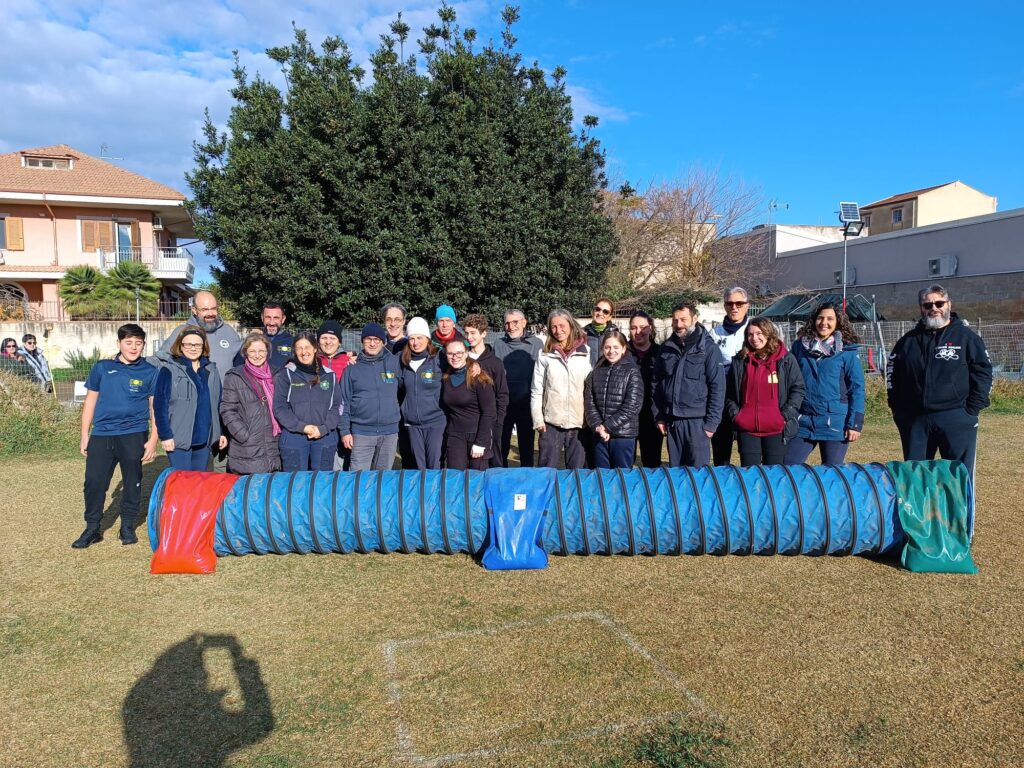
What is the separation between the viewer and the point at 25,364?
38.7ft

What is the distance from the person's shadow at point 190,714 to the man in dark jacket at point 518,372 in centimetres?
327

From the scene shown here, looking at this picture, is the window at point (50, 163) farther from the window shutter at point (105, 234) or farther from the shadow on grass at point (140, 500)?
the shadow on grass at point (140, 500)

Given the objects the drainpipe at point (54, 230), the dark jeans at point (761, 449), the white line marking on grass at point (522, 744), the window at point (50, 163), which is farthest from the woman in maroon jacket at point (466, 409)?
the window at point (50, 163)

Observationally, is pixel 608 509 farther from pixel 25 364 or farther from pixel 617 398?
pixel 25 364

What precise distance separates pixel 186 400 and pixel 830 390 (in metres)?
5.04

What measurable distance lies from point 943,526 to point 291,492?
A: 4.56 m

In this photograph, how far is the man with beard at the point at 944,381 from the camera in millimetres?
4848

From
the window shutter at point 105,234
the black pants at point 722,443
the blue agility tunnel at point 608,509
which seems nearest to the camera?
the blue agility tunnel at point 608,509

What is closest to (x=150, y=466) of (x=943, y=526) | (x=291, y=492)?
(x=291, y=492)

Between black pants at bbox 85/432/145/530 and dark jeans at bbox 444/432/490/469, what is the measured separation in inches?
97.2

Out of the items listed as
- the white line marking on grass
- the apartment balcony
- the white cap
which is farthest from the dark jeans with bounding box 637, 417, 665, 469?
the apartment balcony

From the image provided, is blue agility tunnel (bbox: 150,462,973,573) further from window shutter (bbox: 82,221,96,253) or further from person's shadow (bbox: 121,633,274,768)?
window shutter (bbox: 82,221,96,253)

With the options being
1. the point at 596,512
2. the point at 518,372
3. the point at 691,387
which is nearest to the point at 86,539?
the point at 518,372

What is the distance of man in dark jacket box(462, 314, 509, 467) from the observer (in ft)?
18.7
